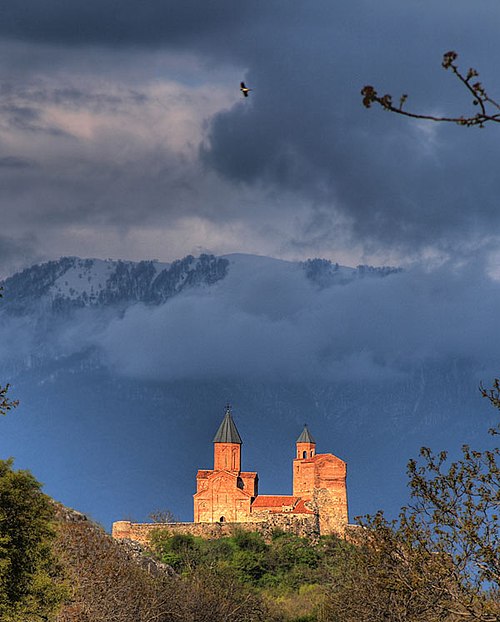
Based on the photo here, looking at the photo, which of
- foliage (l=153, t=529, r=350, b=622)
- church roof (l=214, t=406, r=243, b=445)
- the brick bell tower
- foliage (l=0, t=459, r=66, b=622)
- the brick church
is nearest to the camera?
foliage (l=0, t=459, r=66, b=622)

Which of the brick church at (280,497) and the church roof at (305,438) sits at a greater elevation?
the church roof at (305,438)

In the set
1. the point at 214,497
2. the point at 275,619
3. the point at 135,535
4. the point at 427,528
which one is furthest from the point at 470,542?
the point at 214,497

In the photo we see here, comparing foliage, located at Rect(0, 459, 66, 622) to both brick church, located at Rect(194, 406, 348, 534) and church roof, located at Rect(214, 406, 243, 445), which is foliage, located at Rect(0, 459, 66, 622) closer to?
brick church, located at Rect(194, 406, 348, 534)

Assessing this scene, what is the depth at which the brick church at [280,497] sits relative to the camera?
10381cm

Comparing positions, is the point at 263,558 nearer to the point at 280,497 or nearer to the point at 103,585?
the point at 280,497

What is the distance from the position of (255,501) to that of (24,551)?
245 feet

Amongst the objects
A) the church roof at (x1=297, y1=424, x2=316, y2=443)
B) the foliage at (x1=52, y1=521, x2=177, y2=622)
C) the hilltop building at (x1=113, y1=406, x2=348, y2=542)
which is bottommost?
the foliage at (x1=52, y1=521, x2=177, y2=622)

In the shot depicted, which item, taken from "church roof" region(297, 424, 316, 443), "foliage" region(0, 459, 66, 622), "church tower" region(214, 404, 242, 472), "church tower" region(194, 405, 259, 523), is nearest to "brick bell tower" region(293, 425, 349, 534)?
"church roof" region(297, 424, 316, 443)

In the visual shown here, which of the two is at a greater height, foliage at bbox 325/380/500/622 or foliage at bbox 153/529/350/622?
foliage at bbox 153/529/350/622

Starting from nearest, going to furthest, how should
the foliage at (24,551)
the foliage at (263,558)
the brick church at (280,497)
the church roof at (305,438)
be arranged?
1. the foliage at (24,551)
2. the foliage at (263,558)
3. the brick church at (280,497)
4. the church roof at (305,438)

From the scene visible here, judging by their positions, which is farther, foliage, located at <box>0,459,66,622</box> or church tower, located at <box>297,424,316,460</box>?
church tower, located at <box>297,424,316,460</box>

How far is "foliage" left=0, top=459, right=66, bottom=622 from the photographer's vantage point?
1395 inches

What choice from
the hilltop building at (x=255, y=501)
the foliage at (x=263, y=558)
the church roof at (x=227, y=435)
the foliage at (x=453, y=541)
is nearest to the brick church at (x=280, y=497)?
the hilltop building at (x=255, y=501)

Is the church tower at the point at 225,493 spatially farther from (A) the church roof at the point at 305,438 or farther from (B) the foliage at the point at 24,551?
(B) the foliage at the point at 24,551
